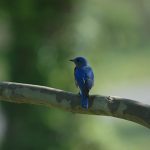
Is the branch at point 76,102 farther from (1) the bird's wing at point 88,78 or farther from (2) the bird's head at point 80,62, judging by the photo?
(2) the bird's head at point 80,62

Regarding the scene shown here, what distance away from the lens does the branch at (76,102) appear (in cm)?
410

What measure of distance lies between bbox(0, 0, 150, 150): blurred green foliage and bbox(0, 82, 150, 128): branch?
3.35m

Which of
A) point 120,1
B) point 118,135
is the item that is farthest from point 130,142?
point 120,1

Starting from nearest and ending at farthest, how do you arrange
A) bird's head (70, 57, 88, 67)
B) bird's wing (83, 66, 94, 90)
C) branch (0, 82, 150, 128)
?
branch (0, 82, 150, 128), bird's wing (83, 66, 94, 90), bird's head (70, 57, 88, 67)

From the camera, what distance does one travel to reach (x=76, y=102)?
432 cm

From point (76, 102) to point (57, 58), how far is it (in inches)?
150

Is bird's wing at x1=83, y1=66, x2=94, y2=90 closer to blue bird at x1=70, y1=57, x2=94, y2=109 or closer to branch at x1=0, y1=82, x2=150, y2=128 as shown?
blue bird at x1=70, y1=57, x2=94, y2=109

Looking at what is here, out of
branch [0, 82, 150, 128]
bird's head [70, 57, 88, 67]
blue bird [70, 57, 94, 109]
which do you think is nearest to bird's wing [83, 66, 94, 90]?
blue bird [70, 57, 94, 109]

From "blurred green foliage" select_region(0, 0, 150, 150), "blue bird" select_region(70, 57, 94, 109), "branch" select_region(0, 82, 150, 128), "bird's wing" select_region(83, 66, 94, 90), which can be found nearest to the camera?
"branch" select_region(0, 82, 150, 128)

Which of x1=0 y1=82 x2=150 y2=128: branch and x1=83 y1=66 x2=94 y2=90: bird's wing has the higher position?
x1=83 y1=66 x2=94 y2=90: bird's wing

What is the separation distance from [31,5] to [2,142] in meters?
1.68

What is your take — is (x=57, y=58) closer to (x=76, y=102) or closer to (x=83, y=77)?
(x=83, y=77)

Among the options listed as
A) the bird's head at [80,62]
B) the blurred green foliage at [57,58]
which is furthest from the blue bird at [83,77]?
the blurred green foliage at [57,58]

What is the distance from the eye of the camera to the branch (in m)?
4.10
